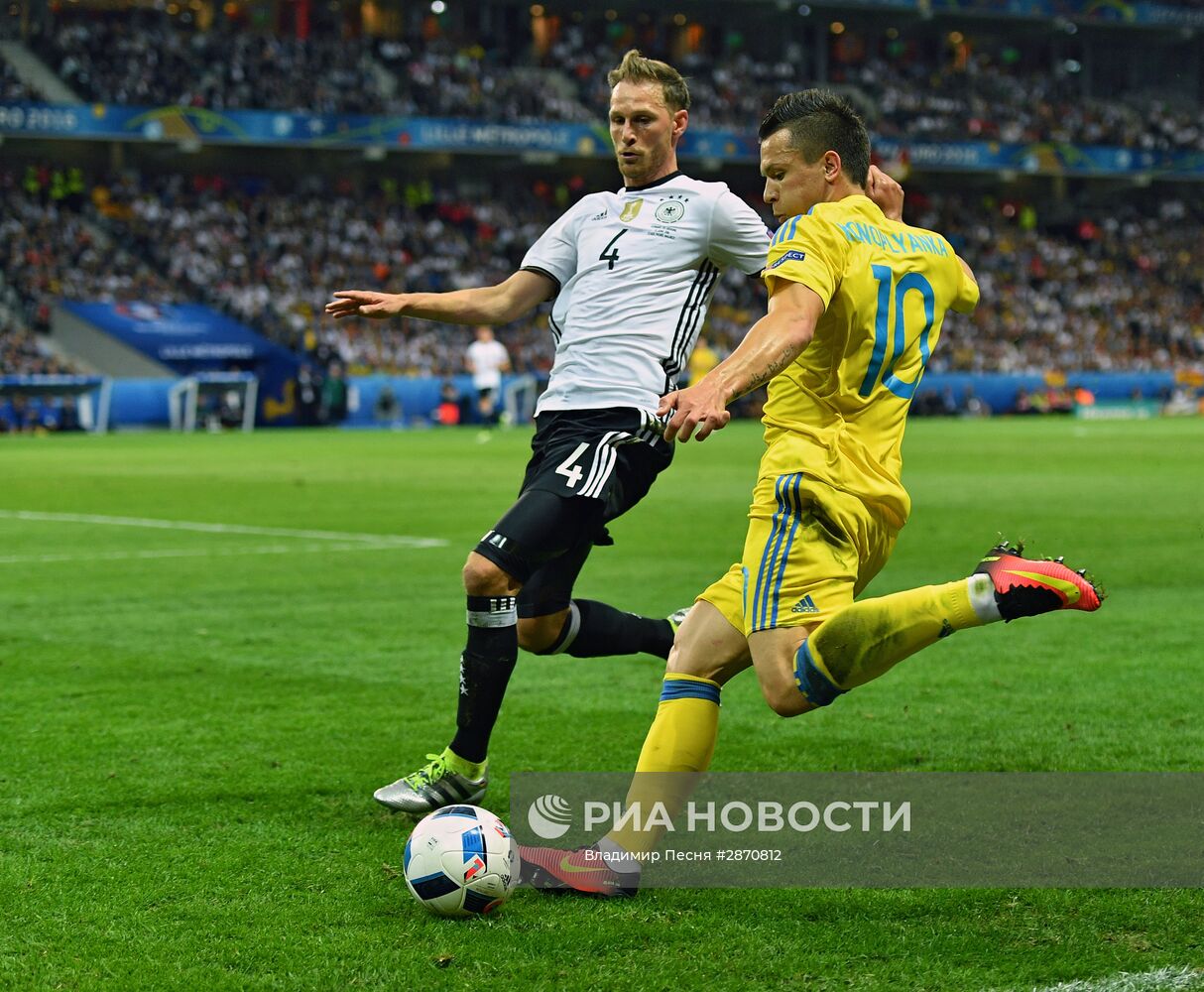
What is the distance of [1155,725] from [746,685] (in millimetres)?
1810

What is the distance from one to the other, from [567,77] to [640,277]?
47782mm

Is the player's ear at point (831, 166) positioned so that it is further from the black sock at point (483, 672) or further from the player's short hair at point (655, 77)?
the black sock at point (483, 672)

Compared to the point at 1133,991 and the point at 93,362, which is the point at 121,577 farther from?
the point at 93,362

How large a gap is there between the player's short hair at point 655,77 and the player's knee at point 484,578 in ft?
5.44

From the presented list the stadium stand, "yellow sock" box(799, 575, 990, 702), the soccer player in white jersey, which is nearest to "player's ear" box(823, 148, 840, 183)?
the soccer player in white jersey

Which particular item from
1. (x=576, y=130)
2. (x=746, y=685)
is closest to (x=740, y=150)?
(x=576, y=130)

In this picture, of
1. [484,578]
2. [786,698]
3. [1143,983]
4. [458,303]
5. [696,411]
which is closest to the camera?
[1143,983]

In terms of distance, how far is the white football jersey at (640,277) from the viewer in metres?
5.36

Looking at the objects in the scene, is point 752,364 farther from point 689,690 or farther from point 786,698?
point 689,690

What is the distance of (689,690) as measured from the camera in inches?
165

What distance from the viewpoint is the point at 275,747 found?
5738mm

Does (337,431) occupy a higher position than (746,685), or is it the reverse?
(746,685)

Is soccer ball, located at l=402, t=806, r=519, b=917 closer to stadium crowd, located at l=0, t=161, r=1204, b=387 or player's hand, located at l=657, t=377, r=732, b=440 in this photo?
player's hand, located at l=657, t=377, r=732, b=440

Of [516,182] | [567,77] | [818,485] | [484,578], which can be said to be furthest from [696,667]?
[567,77]
